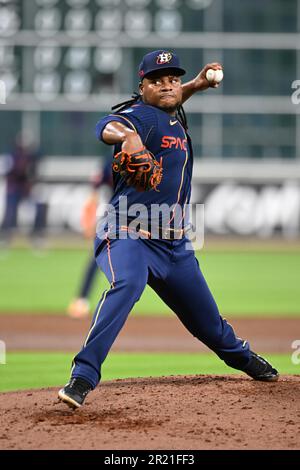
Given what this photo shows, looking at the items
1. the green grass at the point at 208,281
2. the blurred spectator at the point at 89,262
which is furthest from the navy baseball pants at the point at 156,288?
the green grass at the point at 208,281

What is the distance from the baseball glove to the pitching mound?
1.17 meters

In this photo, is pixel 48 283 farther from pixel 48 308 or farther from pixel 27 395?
pixel 27 395

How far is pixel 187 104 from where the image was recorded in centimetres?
1923

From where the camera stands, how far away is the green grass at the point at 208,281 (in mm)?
10758

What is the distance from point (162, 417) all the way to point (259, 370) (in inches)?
39.1

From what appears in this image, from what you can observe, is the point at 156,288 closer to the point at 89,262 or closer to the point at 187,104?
the point at 89,262

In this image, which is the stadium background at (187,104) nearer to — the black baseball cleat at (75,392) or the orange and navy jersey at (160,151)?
the orange and navy jersey at (160,151)

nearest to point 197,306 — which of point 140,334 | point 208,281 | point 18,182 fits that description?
point 140,334

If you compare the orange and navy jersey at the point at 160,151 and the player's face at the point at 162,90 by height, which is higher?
the player's face at the point at 162,90

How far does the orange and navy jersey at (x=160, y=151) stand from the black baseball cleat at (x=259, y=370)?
42.5 inches

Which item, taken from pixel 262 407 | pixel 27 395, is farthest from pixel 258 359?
pixel 27 395
